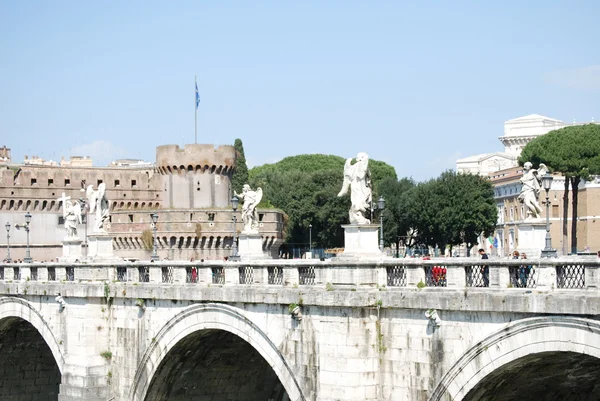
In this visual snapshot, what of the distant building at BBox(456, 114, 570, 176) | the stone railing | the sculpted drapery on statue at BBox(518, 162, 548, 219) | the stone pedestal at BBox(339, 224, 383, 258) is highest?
the distant building at BBox(456, 114, 570, 176)

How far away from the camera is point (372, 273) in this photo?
70.1ft

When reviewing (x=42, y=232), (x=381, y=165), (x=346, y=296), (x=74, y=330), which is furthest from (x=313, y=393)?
(x=381, y=165)

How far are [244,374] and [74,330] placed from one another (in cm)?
496

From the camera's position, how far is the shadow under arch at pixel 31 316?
1282 inches

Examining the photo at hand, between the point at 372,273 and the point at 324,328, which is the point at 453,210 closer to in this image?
the point at 324,328

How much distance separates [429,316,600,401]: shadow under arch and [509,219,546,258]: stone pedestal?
4649 millimetres

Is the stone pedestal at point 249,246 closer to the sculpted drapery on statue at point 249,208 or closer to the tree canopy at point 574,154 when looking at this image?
the sculpted drapery on statue at point 249,208

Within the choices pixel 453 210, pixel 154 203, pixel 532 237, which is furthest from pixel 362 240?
pixel 154 203

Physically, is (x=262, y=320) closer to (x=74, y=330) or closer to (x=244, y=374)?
(x=244, y=374)

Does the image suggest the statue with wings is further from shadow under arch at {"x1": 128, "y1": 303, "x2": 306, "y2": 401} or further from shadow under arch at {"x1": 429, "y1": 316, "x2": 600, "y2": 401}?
shadow under arch at {"x1": 429, "y1": 316, "x2": 600, "y2": 401}

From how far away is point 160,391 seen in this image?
29.1m

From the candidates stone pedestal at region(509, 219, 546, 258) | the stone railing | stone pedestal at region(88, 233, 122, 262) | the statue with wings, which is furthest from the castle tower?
stone pedestal at region(509, 219, 546, 258)

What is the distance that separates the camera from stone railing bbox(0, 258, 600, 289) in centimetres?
1767

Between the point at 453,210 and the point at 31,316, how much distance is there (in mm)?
36422
